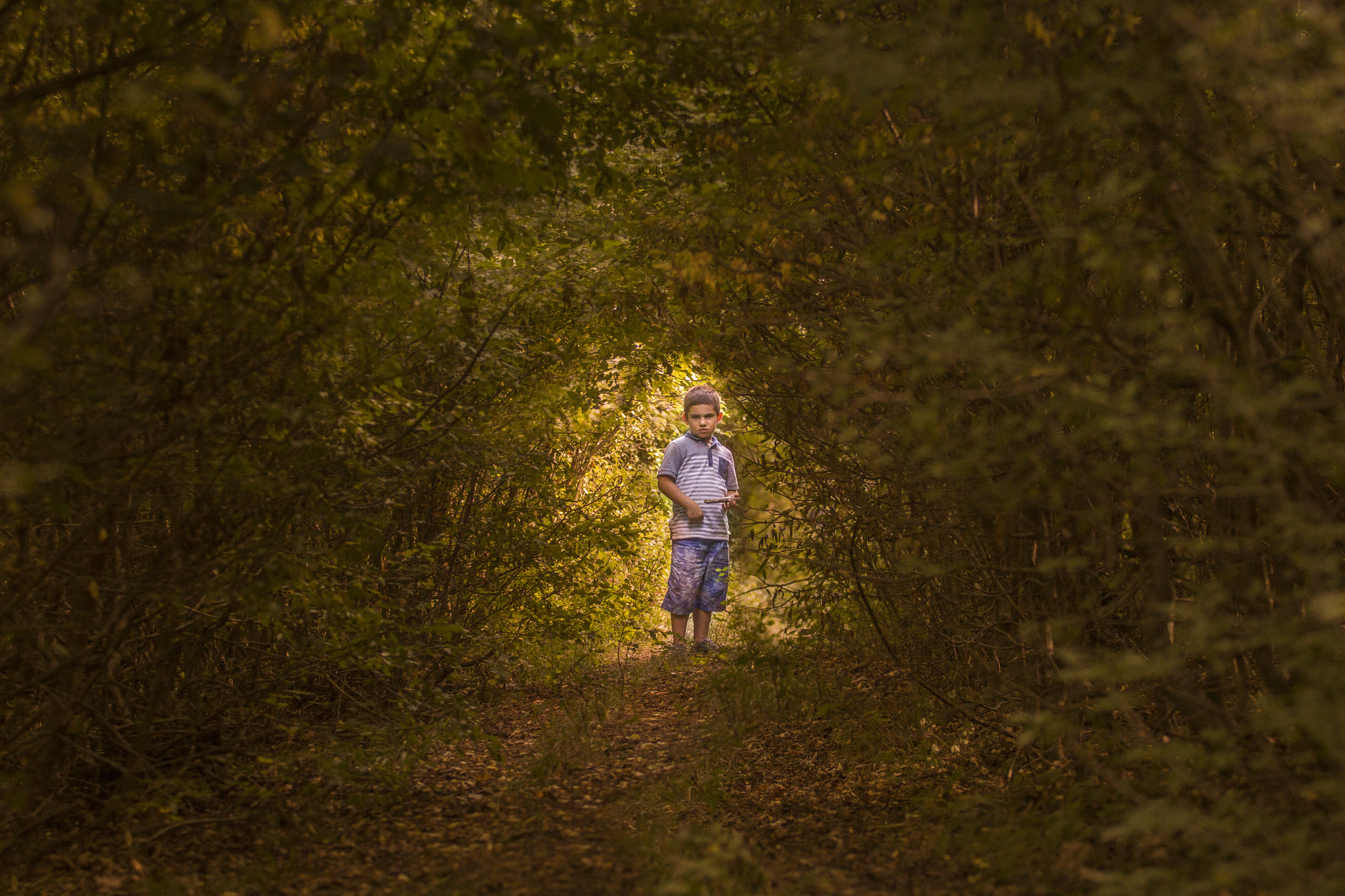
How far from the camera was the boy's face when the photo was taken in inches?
299

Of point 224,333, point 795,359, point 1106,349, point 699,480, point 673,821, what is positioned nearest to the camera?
point 1106,349

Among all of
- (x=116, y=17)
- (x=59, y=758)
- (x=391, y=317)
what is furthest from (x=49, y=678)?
(x=116, y=17)

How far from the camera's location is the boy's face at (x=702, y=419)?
299 inches

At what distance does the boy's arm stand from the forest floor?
6.26ft

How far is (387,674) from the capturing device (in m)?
4.53

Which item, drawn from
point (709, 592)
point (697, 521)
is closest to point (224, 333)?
point (697, 521)

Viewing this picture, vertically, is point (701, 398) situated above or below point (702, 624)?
above

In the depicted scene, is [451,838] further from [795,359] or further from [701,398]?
[701,398]

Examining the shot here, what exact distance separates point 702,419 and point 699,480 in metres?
0.46

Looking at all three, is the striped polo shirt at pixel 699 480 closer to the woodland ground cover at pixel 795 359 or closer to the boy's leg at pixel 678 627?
the boy's leg at pixel 678 627

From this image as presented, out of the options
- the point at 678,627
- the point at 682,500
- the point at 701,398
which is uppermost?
the point at 701,398

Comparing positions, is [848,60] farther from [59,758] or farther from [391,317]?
[59,758]

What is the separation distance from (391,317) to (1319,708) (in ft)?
10.1

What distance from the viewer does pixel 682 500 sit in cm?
745
